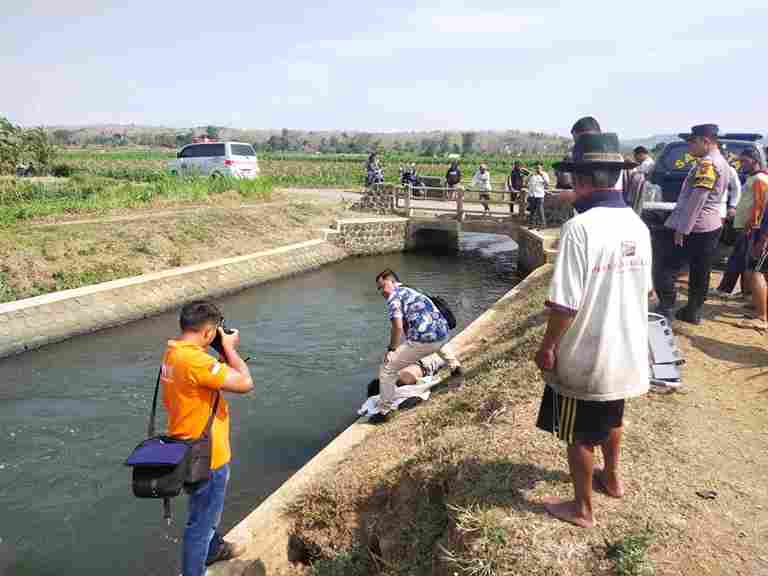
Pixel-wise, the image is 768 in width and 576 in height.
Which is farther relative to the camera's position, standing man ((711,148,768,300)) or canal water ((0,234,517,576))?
standing man ((711,148,768,300))

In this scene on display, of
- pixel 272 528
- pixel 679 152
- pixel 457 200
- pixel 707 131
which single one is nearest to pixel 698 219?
pixel 707 131

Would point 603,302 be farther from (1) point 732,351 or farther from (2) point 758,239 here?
(2) point 758,239

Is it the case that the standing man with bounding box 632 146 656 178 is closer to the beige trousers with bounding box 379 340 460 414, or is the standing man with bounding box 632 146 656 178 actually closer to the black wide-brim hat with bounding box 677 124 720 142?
the black wide-brim hat with bounding box 677 124 720 142

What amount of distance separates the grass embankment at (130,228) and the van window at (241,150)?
93.5 inches

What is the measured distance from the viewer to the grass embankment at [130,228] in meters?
11.4

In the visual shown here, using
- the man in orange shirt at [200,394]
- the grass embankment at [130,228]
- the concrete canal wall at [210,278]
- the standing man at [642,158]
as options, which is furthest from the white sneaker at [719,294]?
the grass embankment at [130,228]

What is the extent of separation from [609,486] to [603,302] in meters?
1.26

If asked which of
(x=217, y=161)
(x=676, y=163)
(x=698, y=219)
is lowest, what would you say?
(x=698, y=219)

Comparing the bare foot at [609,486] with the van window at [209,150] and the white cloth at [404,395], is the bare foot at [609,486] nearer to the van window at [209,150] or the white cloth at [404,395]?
Answer: the white cloth at [404,395]

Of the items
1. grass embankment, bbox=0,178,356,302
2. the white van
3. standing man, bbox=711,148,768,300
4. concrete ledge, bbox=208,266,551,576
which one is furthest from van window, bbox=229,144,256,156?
standing man, bbox=711,148,768,300

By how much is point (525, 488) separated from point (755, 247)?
400cm

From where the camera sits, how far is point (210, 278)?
12.9m

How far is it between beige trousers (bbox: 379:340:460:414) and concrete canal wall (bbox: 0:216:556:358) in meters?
6.75

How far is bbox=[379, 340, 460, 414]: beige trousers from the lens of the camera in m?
5.80
